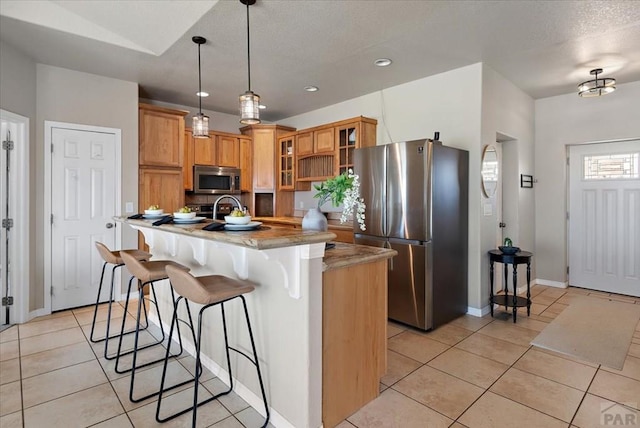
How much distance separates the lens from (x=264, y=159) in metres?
5.89

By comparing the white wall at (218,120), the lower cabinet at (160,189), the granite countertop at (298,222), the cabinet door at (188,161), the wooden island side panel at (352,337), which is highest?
the white wall at (218,120)

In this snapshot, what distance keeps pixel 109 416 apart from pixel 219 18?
9.44 ft

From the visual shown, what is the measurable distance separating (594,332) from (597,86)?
2575 mm

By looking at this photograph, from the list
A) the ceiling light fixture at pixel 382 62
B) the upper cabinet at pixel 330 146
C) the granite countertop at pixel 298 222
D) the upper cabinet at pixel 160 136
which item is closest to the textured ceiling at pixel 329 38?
the ceiling light fixture at pixel 382 62

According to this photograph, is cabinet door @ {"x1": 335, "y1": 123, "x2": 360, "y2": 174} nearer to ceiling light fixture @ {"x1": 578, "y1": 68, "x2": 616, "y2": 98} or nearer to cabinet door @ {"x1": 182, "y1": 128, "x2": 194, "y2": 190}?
cabinet door @ {"x1": 182, "y1": 128, "x2": 194, "y2": 190}

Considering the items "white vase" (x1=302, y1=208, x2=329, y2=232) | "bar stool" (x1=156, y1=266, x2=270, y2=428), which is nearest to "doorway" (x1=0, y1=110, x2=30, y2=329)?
"bar stool" (x1=156, y1=266, x2=270, y2=428)

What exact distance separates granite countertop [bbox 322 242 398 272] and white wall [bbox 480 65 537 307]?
2.15 metres

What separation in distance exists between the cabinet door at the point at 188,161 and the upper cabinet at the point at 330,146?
1620 mm

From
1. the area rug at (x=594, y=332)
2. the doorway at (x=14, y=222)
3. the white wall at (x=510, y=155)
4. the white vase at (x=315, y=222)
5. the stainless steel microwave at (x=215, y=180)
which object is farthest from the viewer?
the stainless steel microwave at (x=215, y=180)

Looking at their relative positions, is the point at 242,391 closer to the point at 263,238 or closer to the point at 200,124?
the point at 263,238

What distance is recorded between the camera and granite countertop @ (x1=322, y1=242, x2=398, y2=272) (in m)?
1.87

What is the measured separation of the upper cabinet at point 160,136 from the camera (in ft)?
14.5

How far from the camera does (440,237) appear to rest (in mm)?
3385

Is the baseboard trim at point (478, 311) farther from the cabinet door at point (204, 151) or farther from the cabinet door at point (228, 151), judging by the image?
the cabinet door at point (204, 151)
